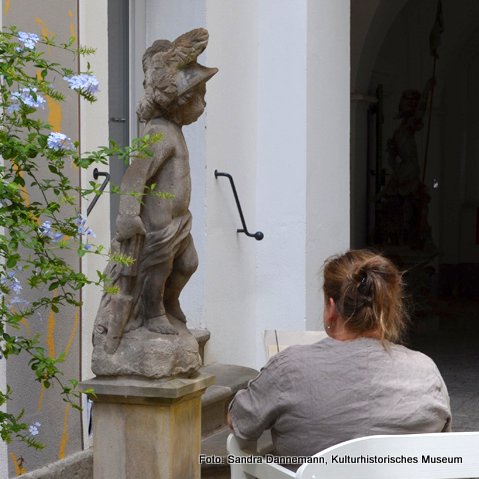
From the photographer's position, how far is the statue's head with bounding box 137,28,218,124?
174 inches

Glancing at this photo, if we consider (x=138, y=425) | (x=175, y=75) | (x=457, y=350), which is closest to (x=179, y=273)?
(x=138, y=425)

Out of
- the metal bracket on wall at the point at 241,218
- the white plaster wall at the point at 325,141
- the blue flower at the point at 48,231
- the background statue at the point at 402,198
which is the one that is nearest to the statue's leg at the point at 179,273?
the blue flower at the point at 48,231

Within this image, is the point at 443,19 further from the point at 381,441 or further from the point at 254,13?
the point at 381,441

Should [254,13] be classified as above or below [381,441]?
above

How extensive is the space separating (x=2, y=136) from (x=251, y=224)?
3819 millimetres

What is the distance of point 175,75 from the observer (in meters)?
4.43

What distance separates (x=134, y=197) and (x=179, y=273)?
1.61 feet

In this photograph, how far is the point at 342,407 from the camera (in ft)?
10.5

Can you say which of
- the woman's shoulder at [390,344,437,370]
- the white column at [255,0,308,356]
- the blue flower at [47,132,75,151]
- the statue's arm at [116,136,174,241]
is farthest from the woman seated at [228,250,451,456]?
the white column at [255,0,308,356]

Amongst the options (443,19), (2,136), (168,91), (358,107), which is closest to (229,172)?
(168,91)

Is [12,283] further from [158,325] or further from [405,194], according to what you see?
[405,194]

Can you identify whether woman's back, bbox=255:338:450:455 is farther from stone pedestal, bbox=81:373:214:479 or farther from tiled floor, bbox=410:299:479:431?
tiled floor, bbox=410:299:479:431

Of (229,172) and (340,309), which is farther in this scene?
(229,172)

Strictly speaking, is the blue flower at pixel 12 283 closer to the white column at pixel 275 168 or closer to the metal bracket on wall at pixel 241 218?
the metal bracket on wall at pixel 241 218
